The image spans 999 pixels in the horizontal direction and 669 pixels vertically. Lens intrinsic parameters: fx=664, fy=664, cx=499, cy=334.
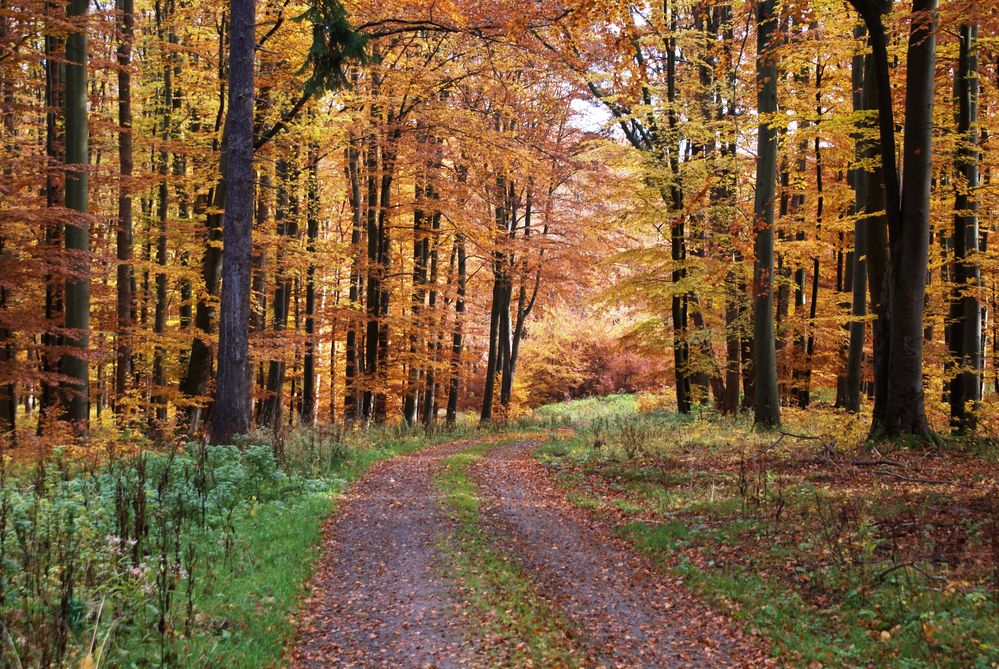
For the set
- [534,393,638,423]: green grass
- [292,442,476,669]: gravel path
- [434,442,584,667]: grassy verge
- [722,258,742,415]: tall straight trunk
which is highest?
[722,258,742,415]: tall straight trunk

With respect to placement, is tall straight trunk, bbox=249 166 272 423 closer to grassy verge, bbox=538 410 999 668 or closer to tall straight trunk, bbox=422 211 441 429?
tall straight trunk, bbox=422 211 441 429

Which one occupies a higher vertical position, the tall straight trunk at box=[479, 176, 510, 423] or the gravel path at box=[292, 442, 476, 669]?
the tall straight trunk at box=[479, 176, 510, 423]

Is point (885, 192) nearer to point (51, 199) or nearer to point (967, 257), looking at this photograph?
point (967, 257)

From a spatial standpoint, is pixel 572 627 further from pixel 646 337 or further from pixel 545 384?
pixel 545 384

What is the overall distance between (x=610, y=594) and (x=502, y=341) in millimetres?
20202

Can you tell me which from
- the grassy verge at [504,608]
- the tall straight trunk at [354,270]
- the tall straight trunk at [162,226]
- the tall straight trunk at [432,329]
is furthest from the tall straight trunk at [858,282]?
the tall straight trunk at [162,226]

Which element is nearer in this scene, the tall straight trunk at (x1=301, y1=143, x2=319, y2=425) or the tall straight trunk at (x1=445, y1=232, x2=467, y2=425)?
the tall straight trunk at (x1=301, y1=143, x2=319, y2=425)

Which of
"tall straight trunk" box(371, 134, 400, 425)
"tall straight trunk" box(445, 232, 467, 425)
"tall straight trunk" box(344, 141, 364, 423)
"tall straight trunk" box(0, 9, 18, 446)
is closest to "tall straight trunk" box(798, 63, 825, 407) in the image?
"tall straight trunk" box(445, 232, 467, 425)

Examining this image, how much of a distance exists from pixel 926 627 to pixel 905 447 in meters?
6.14

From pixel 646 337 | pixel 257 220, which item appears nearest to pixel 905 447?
pixel 646 337

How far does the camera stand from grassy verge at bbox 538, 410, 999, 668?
514 centimetres

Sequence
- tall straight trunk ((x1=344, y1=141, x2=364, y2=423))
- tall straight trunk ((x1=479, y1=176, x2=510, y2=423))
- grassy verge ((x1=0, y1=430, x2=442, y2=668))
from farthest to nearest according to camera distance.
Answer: tall straight trunk ((x1=479, y1=176, x2=510, y2=423))
tall straight trunk ((x1=344, y1=141, x2=364, y2=423))
grassy verge ((x1=0, y1=430, x2=442, y2=668))

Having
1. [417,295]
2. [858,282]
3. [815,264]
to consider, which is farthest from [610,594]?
[417,295]

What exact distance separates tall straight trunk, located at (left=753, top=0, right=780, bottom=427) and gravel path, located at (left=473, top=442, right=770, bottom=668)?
6.14m
